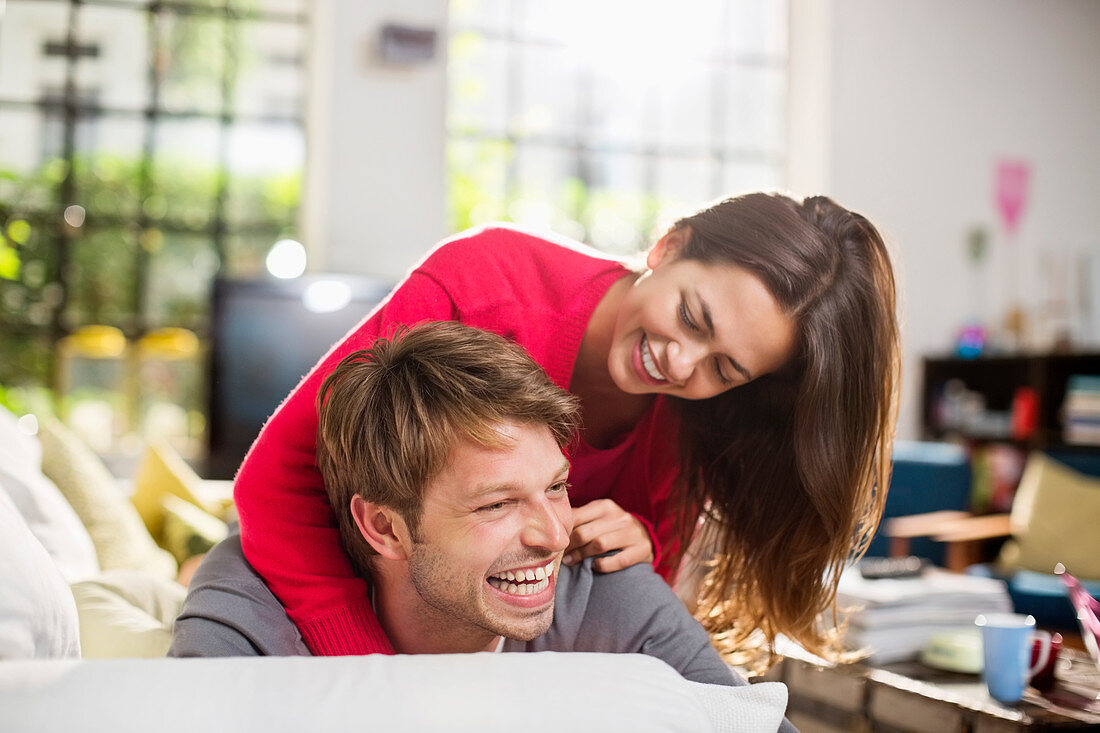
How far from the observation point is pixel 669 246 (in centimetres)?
142

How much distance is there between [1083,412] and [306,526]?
4.60m

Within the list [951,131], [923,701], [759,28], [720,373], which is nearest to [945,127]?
[951,131]

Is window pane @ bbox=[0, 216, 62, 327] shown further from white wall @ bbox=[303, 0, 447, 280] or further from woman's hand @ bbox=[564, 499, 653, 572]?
woman's hand @ bbox=[564, 499, 653, 572]

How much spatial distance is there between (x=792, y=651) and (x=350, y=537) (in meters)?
1.27

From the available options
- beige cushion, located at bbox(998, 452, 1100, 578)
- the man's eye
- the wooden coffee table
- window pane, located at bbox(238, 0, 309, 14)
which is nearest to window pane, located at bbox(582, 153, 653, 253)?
window pane, located at bbox(238, 0, 309, 14)

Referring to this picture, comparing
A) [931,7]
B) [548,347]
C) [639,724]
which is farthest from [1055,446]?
[639,724]

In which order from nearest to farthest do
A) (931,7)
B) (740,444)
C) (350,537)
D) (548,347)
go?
(350,537)
(548,347)
(740,444)
(931,7)

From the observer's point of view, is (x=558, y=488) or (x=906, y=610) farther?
(x=906, y=610)

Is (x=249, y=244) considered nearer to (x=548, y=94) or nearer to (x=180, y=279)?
(x=180, y=279)

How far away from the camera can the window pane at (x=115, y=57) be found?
16.8 ft

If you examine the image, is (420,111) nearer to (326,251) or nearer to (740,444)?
(326,251)

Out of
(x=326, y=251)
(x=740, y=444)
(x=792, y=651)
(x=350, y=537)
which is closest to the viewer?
(x=350, y=537)

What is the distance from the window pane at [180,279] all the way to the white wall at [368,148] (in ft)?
2.17

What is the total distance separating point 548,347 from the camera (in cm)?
132
